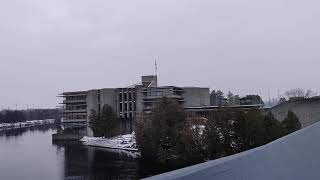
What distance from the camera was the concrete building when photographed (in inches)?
2389

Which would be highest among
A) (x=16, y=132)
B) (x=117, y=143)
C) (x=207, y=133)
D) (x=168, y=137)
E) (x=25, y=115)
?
(x=25, y=115)

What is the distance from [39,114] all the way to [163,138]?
12355 centimetres

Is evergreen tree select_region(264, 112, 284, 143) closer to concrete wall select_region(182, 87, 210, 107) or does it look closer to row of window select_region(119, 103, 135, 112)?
row of window select_region(119, 103, 135, 112)

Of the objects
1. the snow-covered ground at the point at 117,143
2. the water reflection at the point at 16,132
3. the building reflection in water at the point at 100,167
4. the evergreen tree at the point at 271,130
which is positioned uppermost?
the evergreen tree at the point at 271,130

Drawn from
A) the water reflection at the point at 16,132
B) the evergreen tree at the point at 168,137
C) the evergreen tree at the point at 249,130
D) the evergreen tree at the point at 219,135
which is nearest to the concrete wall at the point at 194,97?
the water reflection at the point at 16,132

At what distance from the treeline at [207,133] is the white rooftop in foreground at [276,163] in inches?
719

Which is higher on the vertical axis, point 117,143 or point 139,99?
point 139,99

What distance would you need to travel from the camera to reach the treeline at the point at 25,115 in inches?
4449

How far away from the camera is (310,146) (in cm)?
609

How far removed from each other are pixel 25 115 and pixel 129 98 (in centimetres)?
8471

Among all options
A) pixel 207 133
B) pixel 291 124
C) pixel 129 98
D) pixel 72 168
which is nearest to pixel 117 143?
pixel 129 98

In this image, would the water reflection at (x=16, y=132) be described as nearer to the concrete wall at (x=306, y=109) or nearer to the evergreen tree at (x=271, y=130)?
the concrete wall at (x=306, y=109)

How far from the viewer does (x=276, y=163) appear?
5.85m

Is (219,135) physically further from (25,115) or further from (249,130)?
(25,115)
